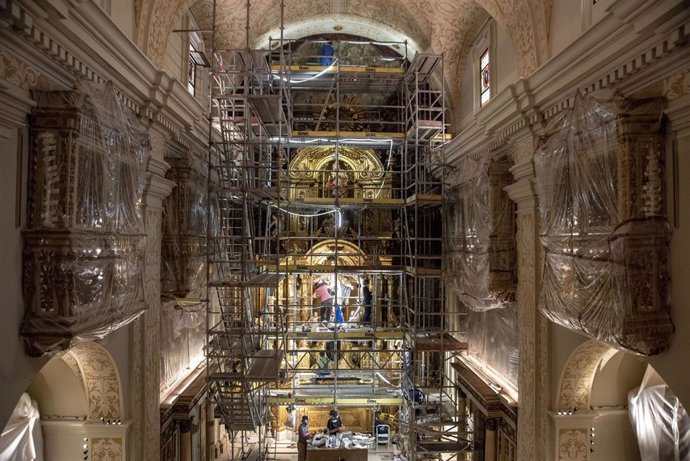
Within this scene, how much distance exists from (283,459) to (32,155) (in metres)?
9.18

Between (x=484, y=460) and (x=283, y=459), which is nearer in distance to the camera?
(x=484, y=460)

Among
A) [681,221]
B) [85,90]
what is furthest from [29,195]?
[681,221]

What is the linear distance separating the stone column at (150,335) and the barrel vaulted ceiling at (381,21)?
1.55m

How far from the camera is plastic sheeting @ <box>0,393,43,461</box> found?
5234 mm

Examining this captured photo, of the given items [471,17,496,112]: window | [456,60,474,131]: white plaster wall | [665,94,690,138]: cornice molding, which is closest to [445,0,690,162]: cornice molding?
[665,94,690,138]: cornice molding

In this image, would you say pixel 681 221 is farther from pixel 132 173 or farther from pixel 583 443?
pixel 132 173

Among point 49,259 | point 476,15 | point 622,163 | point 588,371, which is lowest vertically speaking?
point 588,371

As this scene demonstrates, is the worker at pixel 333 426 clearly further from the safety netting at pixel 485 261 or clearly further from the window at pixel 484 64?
the window at pixel 484 64

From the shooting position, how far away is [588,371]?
19.1 feet

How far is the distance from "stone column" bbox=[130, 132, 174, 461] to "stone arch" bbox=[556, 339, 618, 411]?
520cm

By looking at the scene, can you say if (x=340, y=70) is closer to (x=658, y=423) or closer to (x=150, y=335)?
(x=150, y=335)

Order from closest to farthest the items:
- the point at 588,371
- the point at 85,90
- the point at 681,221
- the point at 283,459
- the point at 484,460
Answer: the point at 681,221, the point at 85,90, the point at 588,371, the point at 484,460, the point at 283,459

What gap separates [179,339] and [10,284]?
5399 mm

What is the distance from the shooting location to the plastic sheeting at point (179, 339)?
25.6 feet
